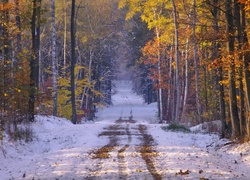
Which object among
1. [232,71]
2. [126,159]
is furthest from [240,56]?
[126,159]

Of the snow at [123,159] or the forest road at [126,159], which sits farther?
the snow at [123,159]

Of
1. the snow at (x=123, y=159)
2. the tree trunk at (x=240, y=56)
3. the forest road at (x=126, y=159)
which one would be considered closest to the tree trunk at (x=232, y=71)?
the tree trunk at (x=240, y=56)

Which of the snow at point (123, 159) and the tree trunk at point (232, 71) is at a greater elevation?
the tree trunk at point (232, 71)

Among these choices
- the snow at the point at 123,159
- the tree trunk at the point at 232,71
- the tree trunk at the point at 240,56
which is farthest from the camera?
the tree trunk at the point at 232,71

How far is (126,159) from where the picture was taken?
11594 mm

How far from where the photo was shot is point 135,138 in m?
17.3

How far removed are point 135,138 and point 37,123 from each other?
599 centimetres

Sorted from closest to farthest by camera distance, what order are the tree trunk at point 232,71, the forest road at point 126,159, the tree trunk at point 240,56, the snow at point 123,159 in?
the forest road at point 126,159
the snow at point 123,159
the tree trunk at point 240,56
the tree trunk at point 232,71

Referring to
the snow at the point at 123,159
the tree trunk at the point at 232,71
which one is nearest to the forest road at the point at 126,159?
the snow at the point at 123,159

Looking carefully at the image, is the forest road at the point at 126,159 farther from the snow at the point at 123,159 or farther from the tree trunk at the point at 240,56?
the tree trunk at the point at 240,56

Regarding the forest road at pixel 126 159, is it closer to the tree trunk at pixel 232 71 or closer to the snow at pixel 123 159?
the snow at pixel 123 159

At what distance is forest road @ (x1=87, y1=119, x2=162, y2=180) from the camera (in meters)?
9.48

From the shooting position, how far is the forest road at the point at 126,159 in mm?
9484

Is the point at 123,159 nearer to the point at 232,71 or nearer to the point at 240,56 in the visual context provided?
the point at 240,56
